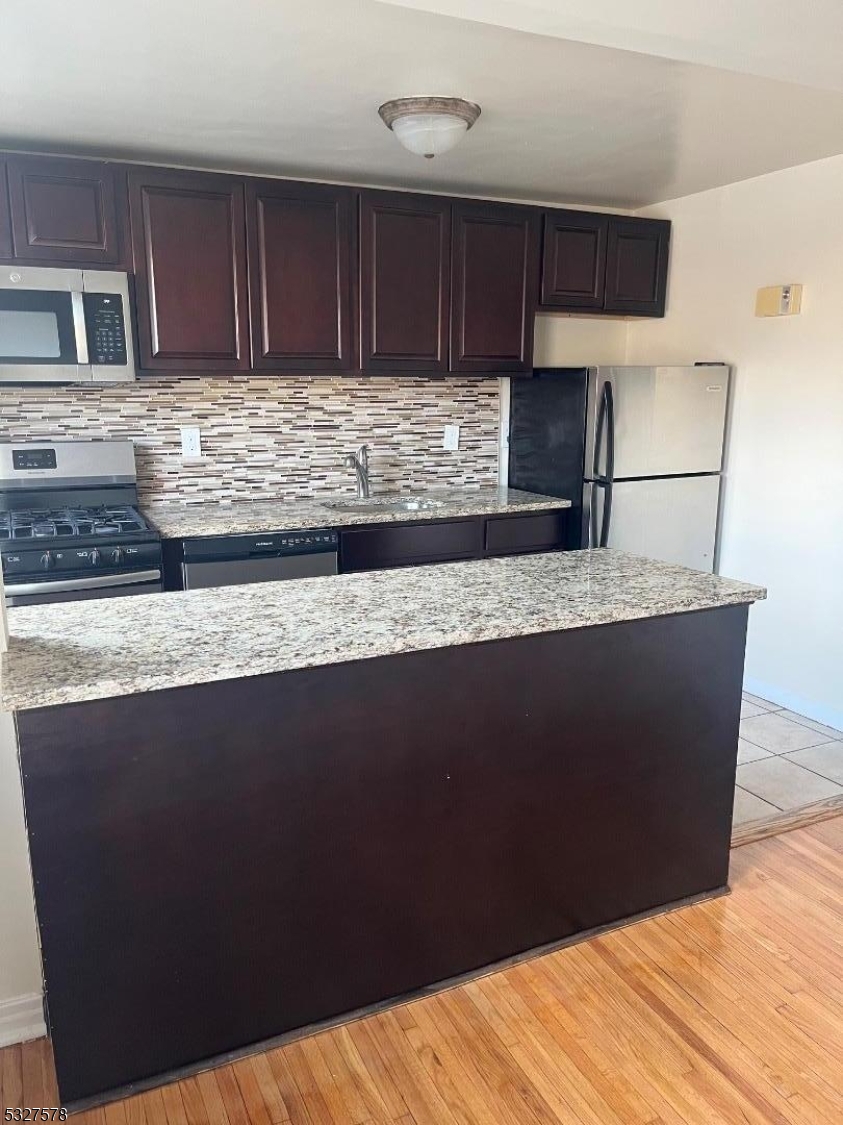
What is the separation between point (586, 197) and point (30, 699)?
3.55 m

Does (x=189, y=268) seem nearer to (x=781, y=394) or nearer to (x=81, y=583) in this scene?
(x=81, y=583)

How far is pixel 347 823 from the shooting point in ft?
5.75

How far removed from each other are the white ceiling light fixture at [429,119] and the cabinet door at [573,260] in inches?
47.1

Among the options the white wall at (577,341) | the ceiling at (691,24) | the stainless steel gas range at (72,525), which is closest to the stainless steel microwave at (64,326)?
the stainless steel gas range at (72,525)

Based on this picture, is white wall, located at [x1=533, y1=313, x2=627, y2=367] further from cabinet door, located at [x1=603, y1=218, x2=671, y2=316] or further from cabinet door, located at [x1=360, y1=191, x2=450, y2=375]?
cabinet door, located at [x1=360, y1=191, x2=450, y2=375]

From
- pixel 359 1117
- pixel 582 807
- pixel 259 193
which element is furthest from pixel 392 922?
pixel 259 193

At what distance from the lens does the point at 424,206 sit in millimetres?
3510

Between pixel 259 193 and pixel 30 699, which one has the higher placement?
pixel 259 193

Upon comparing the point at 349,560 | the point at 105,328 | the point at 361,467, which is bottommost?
the point at 349,560

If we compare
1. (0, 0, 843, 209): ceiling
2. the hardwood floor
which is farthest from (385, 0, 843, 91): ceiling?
the hardwood floor

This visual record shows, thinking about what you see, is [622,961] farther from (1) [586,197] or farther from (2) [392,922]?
(1) [586,197]

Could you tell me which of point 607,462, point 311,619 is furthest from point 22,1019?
point 607,462

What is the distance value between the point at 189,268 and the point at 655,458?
2125 mm

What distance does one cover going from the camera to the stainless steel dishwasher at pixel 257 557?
316 cm
